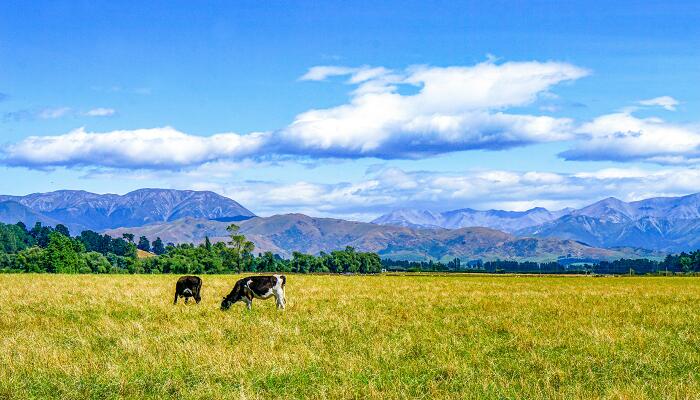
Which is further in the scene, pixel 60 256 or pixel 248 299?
pixel 60 256

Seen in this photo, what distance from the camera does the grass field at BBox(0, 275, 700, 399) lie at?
1296cm

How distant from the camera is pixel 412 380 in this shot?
44.7ft

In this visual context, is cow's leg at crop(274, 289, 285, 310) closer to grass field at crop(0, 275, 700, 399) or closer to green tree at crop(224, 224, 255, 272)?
grass field at crop(0, 275, 700, 399)

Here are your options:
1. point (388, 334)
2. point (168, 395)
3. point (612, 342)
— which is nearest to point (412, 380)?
point (168, 395)

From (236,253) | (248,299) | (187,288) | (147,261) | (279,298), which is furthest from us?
(236,253)

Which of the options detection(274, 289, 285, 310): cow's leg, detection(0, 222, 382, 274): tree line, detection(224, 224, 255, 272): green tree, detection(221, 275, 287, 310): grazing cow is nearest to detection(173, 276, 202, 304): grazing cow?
detection(221, 275, 287, 310): grazing cow

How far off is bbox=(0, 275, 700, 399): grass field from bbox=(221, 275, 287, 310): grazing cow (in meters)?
1.60

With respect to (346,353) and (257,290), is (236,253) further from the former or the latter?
(346,353)

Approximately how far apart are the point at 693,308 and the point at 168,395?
26.5m

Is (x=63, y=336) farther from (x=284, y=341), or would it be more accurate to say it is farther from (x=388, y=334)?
(x=388, y=334)

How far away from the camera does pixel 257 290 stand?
1166 inches

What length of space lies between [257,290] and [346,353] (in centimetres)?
1384

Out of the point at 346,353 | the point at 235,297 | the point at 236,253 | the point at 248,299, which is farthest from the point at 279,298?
the point at 236,253

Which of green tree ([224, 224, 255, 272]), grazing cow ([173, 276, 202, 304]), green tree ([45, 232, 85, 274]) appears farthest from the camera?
green tree ([224, 224, 255, 272])
